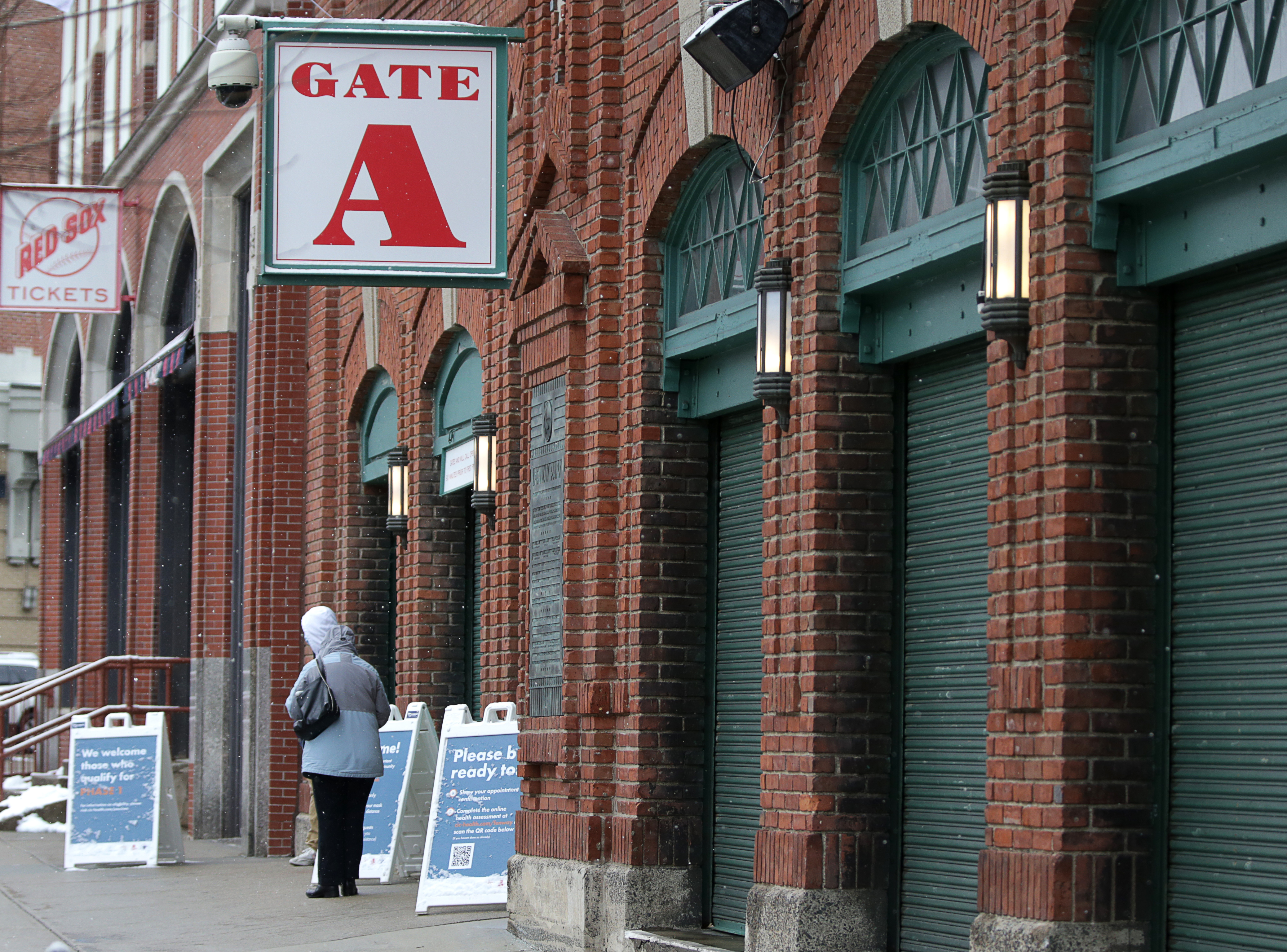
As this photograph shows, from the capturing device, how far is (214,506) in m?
19.5

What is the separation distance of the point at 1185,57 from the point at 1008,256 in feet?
2.84

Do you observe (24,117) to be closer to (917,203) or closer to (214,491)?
(917,203)

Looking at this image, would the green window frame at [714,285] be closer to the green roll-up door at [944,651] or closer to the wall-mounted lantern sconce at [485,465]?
the green roll-up door at [944,651]

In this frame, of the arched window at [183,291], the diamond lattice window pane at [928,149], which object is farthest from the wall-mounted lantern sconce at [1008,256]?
the arched window at [183,291]

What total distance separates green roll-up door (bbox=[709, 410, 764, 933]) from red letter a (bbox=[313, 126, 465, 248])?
188 cm

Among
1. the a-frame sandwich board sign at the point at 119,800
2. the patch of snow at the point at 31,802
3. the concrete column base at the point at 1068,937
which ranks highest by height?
the concrete column base at the point at 1068,937

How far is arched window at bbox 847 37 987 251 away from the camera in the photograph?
7.55 m

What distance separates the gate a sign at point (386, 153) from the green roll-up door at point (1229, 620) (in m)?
4.82

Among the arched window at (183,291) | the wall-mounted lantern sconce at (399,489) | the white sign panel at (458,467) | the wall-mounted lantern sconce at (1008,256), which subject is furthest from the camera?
the arched window at (183,291)

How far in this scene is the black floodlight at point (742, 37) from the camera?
27.7 ft

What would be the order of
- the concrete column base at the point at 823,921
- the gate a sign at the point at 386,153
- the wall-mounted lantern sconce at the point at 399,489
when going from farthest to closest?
the wall-mounted lantern sconce at the point at 399,489, the gate a sign at the point at 386,153, the concrete column base at the point at 823,921

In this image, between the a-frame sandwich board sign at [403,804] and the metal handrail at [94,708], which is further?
the metal handrail at [94,708]

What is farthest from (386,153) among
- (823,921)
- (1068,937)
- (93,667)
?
(93,667)

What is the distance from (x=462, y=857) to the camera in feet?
38.3
